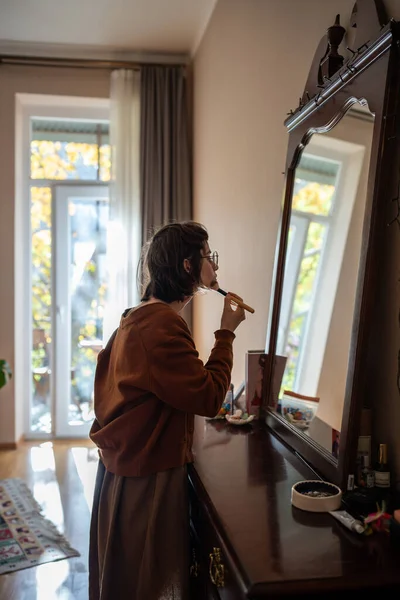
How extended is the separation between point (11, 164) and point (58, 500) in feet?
7.51

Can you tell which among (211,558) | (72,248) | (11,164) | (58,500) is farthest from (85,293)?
(211,558)

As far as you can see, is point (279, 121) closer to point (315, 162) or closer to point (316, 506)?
point (315, 162)

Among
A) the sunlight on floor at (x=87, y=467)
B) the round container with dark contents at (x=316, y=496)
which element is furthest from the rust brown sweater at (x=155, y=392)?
the sunlight on floor at (x=87, y=467)

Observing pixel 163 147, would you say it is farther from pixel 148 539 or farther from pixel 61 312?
pixel 148 539

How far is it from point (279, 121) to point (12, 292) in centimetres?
268

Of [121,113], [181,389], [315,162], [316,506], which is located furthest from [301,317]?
[121,113]

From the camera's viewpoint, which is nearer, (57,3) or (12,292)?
(57,3)

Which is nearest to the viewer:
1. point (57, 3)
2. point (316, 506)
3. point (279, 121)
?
point (316, 506)

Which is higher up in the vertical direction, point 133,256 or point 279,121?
point 279,121

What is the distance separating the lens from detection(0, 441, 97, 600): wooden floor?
235 cm

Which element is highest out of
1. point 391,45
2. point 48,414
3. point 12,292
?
point 391,45

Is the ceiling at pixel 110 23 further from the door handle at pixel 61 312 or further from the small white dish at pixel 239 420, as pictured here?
the small white dish at pixel 239 420

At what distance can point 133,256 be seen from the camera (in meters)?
4.29

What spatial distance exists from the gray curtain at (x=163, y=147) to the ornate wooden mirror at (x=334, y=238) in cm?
236
